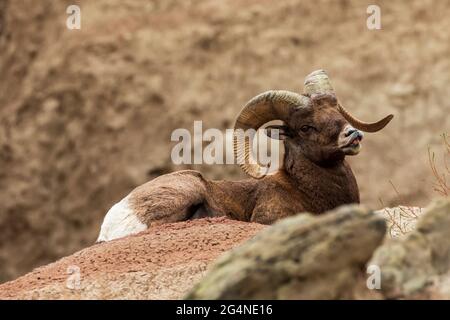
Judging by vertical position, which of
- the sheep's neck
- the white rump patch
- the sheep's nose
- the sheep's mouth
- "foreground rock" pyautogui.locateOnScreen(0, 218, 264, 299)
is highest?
the sheep's nose

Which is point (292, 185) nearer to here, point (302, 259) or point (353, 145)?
point (353, 145)

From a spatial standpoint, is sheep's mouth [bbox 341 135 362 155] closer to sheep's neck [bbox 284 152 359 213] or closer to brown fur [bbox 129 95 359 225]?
brown fur [bbox 129 95 359 225]

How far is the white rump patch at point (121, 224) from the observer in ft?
34.5

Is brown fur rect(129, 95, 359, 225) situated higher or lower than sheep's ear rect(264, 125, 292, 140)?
lower

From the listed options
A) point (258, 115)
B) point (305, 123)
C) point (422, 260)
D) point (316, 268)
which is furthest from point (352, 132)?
point (316, 268)

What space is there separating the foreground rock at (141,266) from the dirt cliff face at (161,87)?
10.1m

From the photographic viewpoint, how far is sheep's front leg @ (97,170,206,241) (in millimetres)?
10602

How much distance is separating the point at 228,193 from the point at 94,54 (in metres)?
9.35

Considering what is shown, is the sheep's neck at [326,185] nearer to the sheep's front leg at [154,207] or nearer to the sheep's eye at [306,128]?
the sheep's eye at [306,128]

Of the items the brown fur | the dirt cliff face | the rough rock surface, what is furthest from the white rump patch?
the dirt cliff face

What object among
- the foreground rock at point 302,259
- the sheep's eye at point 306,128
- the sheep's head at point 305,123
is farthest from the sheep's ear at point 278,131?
the foreground rock at point 302,259

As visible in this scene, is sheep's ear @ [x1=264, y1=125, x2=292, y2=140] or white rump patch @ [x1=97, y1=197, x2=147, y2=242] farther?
sheep's ear @ [x1=264, y1=125, x2=292, y2=140]

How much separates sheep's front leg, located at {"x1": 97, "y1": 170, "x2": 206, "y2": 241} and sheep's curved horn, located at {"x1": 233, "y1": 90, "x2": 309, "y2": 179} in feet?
1.94
